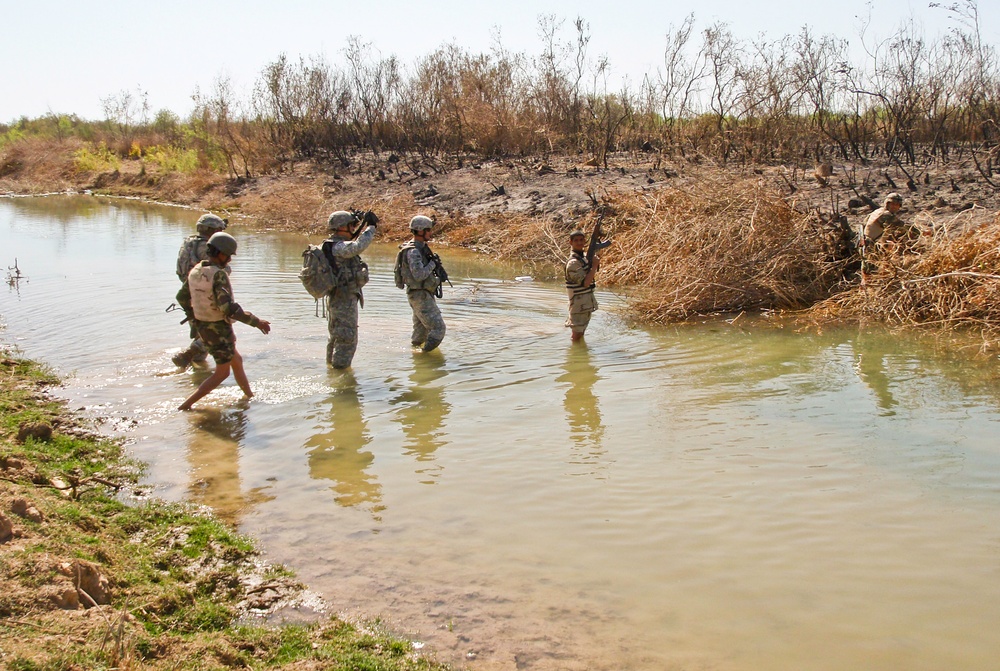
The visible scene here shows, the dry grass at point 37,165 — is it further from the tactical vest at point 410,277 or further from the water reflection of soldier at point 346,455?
the water reflection of soldier at point 346,455

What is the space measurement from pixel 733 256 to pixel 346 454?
706 centimetres

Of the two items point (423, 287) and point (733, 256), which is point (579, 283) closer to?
point (423, 287)

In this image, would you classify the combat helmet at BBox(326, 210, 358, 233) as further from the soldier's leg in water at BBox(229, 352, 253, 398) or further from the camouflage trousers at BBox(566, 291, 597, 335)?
the camouflage trousers at BBox(566, 291, 597, 335)

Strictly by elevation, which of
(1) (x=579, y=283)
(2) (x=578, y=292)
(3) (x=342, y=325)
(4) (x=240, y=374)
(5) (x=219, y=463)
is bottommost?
(5) (x=219, y=463)

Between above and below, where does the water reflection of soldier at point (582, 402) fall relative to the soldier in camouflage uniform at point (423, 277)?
below

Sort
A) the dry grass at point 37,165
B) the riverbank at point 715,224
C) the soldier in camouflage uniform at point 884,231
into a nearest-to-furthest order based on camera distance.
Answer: the riverbank at point 715,224, the soldier in camouflage uniform at point 884,231, the dry grass at point 37,165

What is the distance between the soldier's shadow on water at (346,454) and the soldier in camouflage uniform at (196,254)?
167cm

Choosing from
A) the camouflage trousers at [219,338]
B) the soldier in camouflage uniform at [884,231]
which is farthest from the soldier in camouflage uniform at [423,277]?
the soldier in camouflage uniform at [884,231]

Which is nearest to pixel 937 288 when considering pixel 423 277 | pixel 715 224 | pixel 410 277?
pixel 715 224

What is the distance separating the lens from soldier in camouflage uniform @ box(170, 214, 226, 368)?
336 inches

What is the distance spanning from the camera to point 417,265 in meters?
9.27

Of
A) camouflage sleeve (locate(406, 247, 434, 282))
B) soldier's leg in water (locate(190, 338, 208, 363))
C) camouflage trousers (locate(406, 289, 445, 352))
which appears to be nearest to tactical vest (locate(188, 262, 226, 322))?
soldier's leg in water (locate(190, 338, 208, 363))

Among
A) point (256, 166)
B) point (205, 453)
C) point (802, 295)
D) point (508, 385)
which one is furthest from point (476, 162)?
point (205, 453)

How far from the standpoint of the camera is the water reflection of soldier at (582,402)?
7.06m
